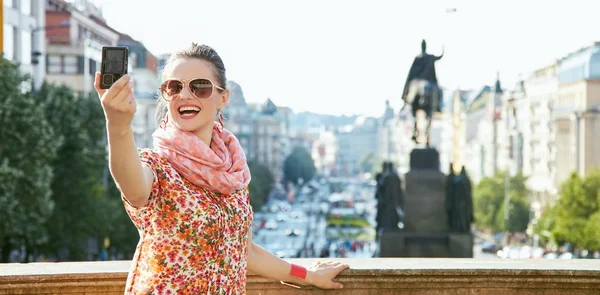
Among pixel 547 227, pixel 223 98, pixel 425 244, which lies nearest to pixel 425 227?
pixel 425 244

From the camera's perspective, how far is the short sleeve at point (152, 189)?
461 centimetres

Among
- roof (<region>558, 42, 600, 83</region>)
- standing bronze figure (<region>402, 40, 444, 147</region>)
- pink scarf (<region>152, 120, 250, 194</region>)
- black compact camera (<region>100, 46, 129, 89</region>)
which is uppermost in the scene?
roof (<region>558, 42, 600, 83</region>)

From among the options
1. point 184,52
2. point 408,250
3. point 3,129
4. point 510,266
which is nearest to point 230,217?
point 184,52

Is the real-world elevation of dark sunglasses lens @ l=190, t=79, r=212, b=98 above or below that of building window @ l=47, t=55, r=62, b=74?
below

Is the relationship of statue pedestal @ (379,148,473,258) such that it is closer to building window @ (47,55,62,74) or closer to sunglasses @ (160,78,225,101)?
sunglasses @ (160,78,225,101)

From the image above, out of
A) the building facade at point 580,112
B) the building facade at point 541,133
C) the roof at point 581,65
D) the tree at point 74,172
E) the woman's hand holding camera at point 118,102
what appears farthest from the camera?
the building facade at point 541,133

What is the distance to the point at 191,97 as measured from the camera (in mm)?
4812

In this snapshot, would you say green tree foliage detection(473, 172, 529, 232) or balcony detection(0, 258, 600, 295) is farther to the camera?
green tree foliage detection(473, 172, 529, 232)

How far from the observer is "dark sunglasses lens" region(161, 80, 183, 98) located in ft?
15.8

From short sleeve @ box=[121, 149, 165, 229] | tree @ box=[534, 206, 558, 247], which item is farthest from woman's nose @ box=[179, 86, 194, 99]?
tree @ box=[534, 206, 558, 247]

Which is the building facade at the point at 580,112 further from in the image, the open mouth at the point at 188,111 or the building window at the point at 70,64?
the open mouth at the point at 188,111

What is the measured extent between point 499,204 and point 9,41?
66954mm

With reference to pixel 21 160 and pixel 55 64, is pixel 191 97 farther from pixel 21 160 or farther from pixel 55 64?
pixel 55 64

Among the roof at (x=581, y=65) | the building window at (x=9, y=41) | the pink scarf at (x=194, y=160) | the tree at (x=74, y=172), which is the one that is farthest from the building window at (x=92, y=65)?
the pink scarf at (x=194, y=160)
